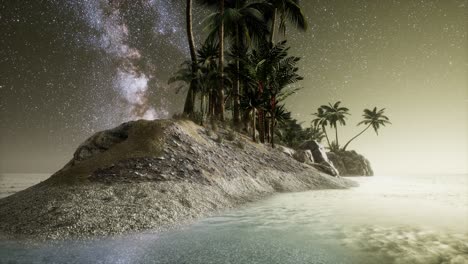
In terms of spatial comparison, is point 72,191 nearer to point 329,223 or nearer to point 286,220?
point 286,220

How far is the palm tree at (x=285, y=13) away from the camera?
25.8 metres

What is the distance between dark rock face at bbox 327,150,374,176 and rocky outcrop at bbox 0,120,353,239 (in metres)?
34.4

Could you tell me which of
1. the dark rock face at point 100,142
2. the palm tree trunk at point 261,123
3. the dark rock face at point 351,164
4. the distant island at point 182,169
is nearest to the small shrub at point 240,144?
the distant island at point 182,169

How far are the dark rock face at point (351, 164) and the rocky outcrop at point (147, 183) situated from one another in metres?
34.4

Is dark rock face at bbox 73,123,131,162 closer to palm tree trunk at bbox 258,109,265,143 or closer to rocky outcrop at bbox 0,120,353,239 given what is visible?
rocky outcrop at bbox 0,120,353,239

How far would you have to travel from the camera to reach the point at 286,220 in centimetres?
700

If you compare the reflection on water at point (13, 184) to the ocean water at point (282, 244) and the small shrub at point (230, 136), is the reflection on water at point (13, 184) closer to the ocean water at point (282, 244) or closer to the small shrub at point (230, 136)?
the small shrub at point (230, 136)

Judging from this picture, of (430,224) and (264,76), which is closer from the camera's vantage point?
(430,224)

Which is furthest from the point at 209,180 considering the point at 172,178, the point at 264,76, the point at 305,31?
the point at 305,31

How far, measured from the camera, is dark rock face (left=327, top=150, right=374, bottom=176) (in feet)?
160

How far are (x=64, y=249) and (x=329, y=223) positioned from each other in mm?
4947

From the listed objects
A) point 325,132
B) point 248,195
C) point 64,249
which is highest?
point 325,132

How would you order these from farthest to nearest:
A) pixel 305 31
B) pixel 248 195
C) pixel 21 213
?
pixel 305 31, pixel 248 195, pixel 21 213

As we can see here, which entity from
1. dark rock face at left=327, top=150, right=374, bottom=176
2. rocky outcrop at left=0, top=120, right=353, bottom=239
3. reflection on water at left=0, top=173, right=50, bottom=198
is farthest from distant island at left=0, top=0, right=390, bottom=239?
dark rock face at left=327, top=150, right=374, bottom=176
